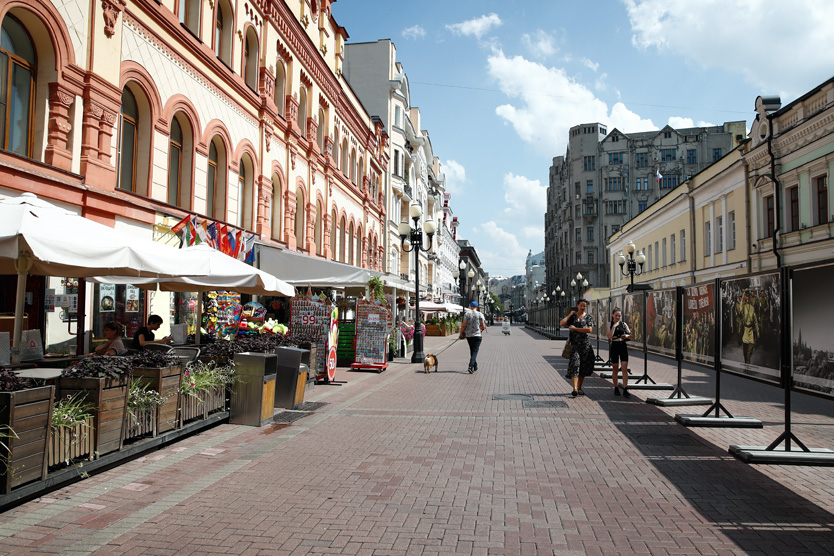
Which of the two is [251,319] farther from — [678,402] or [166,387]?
[678,402]

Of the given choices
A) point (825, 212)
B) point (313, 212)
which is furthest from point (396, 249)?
point (825, 212)

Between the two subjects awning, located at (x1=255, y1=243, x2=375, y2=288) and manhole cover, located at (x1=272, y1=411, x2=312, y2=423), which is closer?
manhole cover, located at (x1=272, y1=411, x2=312, y2=423)

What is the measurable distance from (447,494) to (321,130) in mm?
22882

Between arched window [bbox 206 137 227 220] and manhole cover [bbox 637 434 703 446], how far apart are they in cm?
1307

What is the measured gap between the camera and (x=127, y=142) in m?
13.2

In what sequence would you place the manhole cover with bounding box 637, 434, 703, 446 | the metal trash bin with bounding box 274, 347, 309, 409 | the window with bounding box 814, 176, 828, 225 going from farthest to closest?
the window with bounding box 814, 176, 828, 225, the metal trash bin with bounding box 274, 347, 309, 409, the manhole cover with bounding box 637, 434, 703, 446

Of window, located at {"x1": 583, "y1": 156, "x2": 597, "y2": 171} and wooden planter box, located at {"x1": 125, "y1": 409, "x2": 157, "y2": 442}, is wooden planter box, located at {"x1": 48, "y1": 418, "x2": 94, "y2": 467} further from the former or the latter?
window, located at {"x1": 583, "y1": 156, "x2": 597, "y2": 171}

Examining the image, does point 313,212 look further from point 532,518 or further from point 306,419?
point 532,518

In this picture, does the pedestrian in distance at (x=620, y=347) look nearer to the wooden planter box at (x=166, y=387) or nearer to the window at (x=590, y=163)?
the wooden planter box at (x=166, y=387)

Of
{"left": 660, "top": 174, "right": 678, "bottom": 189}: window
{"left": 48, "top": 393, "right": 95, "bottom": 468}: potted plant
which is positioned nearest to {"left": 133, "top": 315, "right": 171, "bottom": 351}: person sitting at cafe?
{"left": 48, "top": 393, "right": 95, "bottom": 468}: potted plant

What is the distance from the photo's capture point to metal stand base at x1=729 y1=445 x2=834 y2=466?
6219mm

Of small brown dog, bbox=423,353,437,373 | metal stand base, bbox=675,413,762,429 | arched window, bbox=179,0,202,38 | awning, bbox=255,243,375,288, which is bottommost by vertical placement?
metal stand base, bbox=675,413,762,429

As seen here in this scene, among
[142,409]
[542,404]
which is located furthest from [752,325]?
[142,409]

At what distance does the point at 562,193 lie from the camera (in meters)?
93.4
